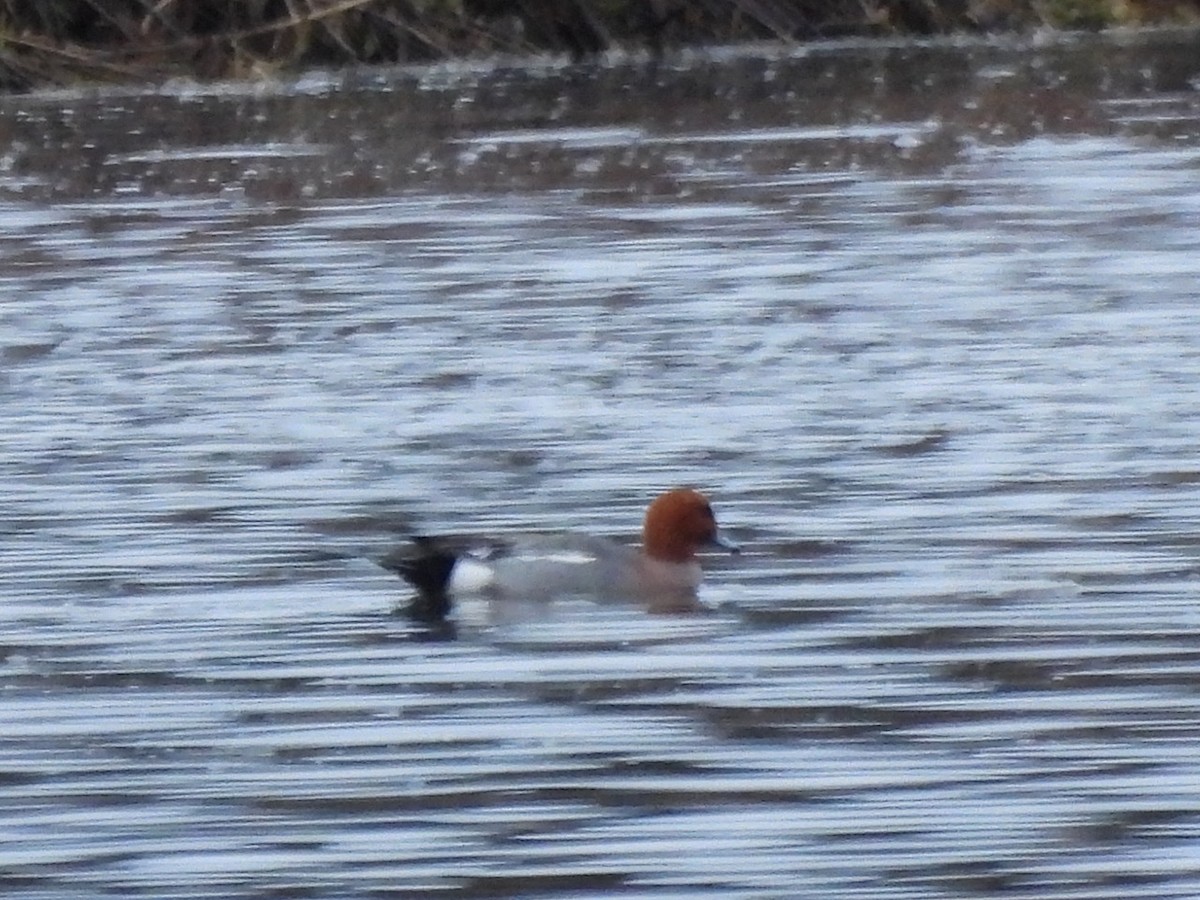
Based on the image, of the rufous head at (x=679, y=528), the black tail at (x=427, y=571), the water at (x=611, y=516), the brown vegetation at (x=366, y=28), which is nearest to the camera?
the water at (x=611, y=516)

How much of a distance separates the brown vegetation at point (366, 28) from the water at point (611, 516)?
870 cm

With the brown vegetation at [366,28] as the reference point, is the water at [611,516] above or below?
above

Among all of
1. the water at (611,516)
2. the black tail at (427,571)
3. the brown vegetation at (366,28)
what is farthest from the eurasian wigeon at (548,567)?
the brown vegetation at (366,28)

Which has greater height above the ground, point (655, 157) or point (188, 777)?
point (188, 777)

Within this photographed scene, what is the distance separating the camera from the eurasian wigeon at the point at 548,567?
10172 millimetres

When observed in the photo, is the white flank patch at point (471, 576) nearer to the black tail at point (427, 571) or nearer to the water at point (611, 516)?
the black tail at point (427, 571)

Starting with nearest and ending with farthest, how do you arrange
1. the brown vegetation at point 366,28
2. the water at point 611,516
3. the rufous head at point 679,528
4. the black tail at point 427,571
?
the water at point 611,516 → the black tail at point 427,571 → the rufous head at point 679,528 → the brown vegetation at point 366,28

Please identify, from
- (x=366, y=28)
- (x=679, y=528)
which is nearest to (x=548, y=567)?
(x=679, y=528)

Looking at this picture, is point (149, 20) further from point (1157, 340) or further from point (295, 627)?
point (295, 627)

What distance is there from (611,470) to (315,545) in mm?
1580

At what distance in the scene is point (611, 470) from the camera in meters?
12.4

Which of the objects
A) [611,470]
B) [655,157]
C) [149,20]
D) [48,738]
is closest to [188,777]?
[48,738]

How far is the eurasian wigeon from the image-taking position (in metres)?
10.2

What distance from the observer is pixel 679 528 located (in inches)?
413
